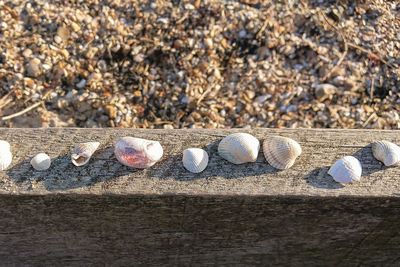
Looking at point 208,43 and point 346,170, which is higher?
point 208,43

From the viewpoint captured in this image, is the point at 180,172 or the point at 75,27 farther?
the point at 75,27

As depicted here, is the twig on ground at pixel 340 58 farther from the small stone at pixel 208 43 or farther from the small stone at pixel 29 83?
the small stone at pixel 29 83

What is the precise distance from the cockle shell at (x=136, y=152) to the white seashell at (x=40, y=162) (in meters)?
0.25

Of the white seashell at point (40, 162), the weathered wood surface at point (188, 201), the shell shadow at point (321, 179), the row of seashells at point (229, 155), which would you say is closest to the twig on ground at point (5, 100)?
the weathered wood surface at point (188, 201)

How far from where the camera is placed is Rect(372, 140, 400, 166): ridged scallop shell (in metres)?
1.22

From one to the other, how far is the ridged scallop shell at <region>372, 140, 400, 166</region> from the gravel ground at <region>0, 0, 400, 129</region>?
1162 millimetres

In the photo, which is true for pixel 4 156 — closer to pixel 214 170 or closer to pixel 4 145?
pixel 4 145

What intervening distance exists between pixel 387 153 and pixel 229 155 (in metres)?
0.58

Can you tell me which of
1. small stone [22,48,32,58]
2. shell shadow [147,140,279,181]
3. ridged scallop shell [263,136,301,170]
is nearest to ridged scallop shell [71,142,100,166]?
shell shadow [147,140,279,181]

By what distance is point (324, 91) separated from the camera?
245cm

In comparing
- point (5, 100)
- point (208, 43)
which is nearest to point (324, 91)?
point (208, 43)

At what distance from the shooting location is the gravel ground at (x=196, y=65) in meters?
2.39

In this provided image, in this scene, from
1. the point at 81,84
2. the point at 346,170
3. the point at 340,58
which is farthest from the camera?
the point at 340,58

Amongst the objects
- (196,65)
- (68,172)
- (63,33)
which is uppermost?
(63,33)
